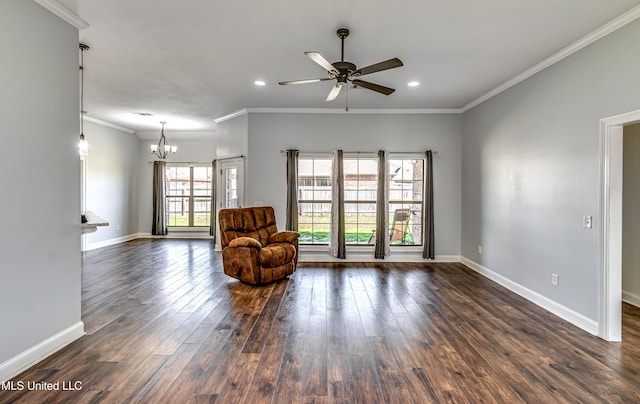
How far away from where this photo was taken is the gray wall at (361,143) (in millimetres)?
6043

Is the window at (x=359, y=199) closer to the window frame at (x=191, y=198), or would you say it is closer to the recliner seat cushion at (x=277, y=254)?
the recliner seat cushion at (x=277, y=254)

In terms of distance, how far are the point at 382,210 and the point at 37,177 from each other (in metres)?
4.89

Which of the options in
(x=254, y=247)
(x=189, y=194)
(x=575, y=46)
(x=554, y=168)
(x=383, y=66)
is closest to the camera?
(x=383, y=66)

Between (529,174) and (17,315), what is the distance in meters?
5.34

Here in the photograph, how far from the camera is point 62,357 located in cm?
251

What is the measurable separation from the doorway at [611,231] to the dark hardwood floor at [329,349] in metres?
0.21

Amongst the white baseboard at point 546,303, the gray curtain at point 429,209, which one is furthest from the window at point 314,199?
the white baseboard at point 546,303

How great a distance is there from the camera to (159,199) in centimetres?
879

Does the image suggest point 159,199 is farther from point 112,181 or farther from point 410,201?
point 410,201

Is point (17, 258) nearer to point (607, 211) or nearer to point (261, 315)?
point (261, 315)

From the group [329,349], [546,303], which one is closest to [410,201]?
[546,303]

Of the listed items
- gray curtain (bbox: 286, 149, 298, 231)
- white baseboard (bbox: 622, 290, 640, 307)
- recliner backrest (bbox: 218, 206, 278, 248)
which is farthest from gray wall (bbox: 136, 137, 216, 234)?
white baseboard (bbox: 622, 290, 640, 307)

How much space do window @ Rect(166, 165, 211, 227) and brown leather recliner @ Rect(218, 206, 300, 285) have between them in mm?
4389

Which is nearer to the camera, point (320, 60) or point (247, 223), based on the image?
point (320, 60)
